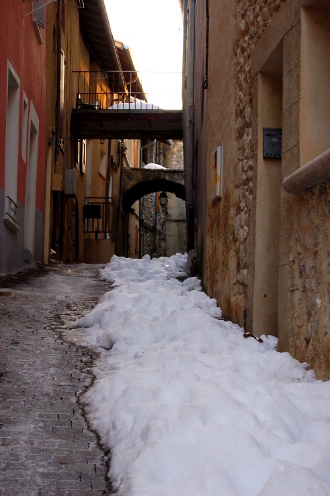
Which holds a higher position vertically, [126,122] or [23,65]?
[126,122]

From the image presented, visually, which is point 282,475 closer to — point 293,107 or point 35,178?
point 293,107

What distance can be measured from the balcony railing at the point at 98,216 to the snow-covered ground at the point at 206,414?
12697mm

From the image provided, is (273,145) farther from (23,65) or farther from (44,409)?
(23,65)

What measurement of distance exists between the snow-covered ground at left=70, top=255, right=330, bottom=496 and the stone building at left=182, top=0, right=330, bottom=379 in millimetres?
364

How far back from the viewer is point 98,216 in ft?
56.8

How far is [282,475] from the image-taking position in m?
2.11

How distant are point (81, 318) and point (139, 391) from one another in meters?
2.42

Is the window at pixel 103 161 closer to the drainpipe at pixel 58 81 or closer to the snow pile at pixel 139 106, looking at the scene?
the snow pile at pixel 139 106

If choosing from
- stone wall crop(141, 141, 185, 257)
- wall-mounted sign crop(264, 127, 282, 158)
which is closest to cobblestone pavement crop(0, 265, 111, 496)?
wall-mounted sign crop(264, 127, 282, 158)

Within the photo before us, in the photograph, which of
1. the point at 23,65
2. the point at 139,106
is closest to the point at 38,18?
the point at 23,65

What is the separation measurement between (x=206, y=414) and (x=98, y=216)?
14.8 metres

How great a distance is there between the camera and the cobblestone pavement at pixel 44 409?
245cm

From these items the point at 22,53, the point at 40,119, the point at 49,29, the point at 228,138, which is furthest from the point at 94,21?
the point at 228,138

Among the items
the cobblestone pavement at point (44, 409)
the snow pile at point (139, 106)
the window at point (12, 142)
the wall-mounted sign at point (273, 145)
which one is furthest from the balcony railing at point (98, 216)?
the wall-mounted sign at point (273, 145)
